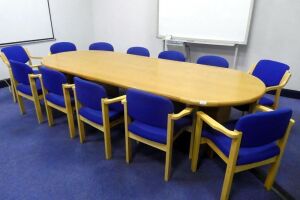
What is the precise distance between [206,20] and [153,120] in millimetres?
2611

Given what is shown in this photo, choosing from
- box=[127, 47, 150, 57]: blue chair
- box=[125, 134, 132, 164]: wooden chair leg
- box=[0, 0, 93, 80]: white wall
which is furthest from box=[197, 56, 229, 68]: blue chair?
box=[0, 0, 93, 80]: white wall

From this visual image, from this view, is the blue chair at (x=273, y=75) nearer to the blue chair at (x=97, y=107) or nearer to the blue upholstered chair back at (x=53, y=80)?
the blue chair at (x=97, y=107)

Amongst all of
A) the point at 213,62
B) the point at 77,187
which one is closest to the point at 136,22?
the point at 213,62

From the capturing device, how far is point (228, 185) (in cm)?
154

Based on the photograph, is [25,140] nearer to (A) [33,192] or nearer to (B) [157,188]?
(A) [33,192]

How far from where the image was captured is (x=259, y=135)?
1.40 m

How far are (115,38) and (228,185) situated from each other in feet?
13.9

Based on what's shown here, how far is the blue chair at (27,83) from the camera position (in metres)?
2.50

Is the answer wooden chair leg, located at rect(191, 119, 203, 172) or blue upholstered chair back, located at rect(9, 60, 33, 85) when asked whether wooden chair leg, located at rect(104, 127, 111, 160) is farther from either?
blue upholstered chair back, located at rect(9, 60, 33, 85)

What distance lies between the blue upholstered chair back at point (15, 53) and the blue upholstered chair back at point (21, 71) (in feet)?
2.85

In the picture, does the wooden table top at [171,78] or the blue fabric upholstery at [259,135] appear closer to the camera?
the blue fabric upholstery at [259,135]

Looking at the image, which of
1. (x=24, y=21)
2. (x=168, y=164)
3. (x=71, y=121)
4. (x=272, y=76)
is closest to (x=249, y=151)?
(x=168, y=164)

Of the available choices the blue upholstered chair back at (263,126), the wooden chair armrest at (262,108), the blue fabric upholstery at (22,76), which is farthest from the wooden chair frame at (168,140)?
the blue fabric upholstery at (22,76)

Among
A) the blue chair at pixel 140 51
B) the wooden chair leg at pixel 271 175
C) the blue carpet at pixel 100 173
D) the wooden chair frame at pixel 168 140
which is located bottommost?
the blue carpet at pixel 100 173
